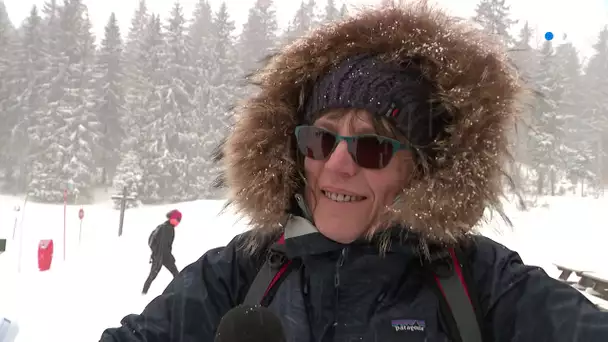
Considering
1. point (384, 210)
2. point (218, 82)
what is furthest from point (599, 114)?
point (384, 210)

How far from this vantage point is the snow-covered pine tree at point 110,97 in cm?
4278

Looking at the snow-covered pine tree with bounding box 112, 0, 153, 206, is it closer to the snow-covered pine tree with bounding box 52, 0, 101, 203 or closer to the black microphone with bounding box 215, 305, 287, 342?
the snow-covered pine tree with bounding box 52, 0, 101, 203

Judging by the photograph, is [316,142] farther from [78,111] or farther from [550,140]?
[78,111]

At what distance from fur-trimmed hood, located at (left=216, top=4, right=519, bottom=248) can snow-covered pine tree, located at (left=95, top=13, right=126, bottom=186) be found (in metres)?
43.4

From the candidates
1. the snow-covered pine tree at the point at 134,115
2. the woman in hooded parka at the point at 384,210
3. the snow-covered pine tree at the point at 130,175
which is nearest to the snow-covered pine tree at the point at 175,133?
the snow-covered pine tree at the point at 130,175

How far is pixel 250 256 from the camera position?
82.0 inches

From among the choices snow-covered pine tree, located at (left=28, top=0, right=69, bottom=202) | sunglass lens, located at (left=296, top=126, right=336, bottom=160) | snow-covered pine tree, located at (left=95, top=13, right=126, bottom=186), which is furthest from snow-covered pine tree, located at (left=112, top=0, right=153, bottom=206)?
sunglass lens, located at (left=296, top=126, right=336, bottom=160)

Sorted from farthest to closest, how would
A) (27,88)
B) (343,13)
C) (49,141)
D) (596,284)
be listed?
1. (27,88)
2. (49,141)
3. (596,284)
4. (343,13)

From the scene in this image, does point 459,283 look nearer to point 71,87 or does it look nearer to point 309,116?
point 309,116

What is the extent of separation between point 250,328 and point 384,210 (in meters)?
1.01

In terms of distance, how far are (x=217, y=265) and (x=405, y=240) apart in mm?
770

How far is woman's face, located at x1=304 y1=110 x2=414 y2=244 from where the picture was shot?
1932 mm

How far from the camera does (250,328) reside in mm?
1090

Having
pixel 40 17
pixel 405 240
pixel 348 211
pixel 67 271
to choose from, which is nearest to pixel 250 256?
pixel 348 211
